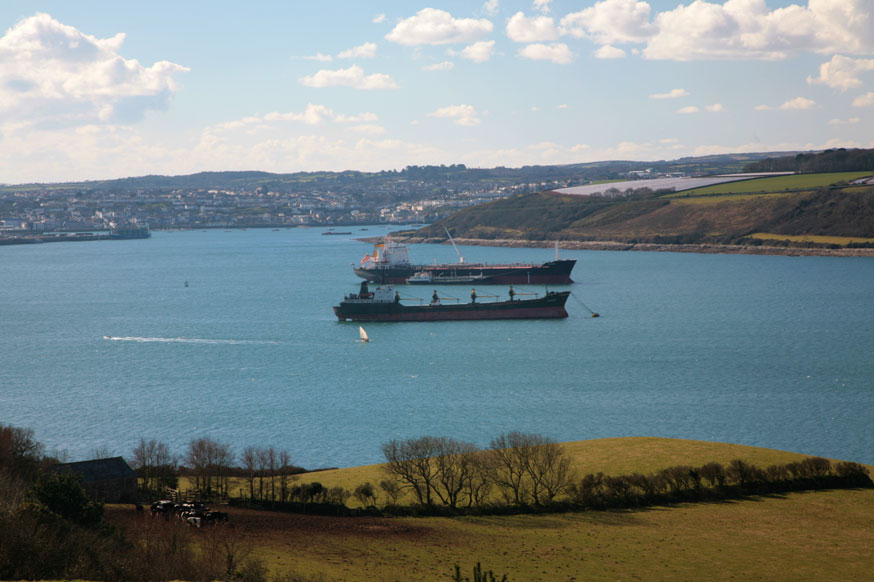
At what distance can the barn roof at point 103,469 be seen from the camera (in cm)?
1866

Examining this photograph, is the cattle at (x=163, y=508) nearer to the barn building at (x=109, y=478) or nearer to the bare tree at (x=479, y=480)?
the barn building at (x=109, y=478)

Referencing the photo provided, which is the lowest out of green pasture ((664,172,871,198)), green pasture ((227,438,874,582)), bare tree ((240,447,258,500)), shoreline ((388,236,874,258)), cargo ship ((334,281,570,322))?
green pasture ((227,438,874,582))

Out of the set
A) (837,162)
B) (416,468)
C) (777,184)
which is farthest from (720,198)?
(416,468)

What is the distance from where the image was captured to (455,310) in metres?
52.5

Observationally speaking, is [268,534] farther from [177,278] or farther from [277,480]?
[177,278]

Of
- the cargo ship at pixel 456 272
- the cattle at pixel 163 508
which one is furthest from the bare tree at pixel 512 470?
the cargo ship at pixel 456 272

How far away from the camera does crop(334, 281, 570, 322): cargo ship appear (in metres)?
52.2

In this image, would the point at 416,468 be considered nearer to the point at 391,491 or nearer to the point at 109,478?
the point at 391,491

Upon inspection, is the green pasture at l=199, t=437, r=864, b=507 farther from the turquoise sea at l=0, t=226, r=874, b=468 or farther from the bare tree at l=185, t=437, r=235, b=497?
the turquoise sea at l=0, t=226, r=874, b=468

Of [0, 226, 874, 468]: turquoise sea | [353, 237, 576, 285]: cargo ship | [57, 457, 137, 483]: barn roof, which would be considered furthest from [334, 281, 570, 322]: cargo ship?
[57, 457, 137, 483]: barn roof

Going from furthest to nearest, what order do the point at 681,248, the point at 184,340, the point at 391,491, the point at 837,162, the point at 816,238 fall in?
1. the point at 837,162
2. the point at 681,248
3. the point at 816,238
4. the point at 184,340
5. the point at 391,491

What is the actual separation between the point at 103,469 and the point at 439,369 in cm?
2026

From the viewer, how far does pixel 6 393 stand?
113 feet

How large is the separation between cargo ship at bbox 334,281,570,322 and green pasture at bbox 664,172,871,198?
69636mm
